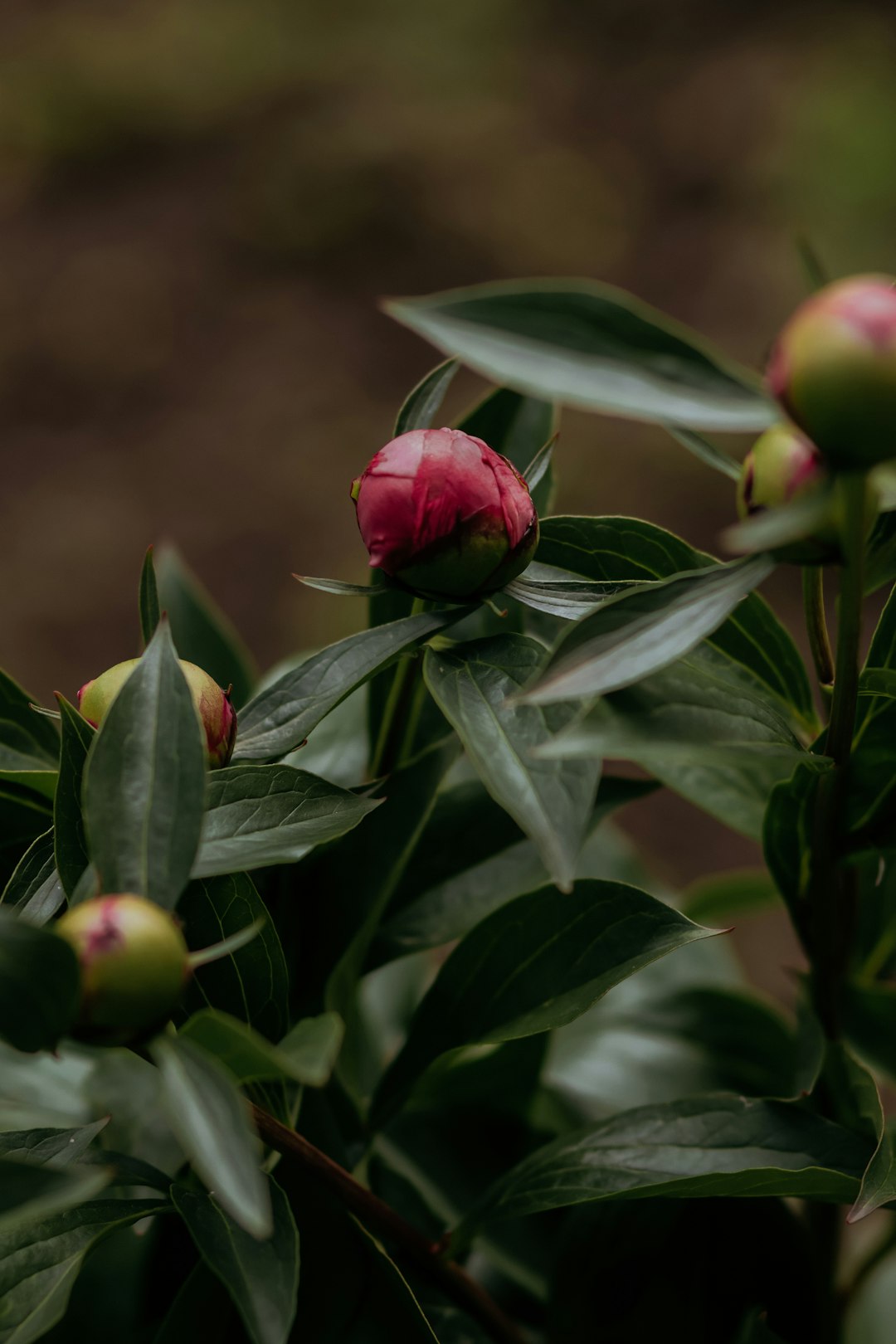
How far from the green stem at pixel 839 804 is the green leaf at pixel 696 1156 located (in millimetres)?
53

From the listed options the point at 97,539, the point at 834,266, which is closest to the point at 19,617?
the point at 97,539

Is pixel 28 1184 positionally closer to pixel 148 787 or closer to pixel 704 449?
pixel 148 787

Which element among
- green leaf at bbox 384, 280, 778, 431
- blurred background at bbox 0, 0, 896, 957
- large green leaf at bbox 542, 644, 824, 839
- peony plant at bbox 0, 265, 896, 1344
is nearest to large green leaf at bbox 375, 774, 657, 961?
peony plant at bbox 0, 265, 896, 1344

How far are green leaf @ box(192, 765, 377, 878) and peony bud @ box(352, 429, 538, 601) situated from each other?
0.22ft

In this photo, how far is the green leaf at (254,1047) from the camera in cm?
26

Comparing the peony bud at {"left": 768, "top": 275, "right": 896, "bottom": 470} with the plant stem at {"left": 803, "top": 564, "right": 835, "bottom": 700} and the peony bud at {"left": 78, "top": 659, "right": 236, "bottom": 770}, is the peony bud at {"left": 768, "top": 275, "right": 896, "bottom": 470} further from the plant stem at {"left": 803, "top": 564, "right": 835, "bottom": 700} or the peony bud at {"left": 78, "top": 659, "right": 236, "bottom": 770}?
the peony bud at {"left": 78, "top": 659, "right": 236, "bottom": 770}

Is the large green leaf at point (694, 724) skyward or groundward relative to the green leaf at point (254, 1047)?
skyward

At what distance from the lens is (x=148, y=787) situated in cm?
29

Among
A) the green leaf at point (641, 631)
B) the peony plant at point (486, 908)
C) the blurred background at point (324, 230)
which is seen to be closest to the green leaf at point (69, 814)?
the peony plant at point (486, 908)

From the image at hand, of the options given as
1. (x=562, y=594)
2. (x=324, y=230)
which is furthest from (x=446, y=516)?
(x=324, y=230)

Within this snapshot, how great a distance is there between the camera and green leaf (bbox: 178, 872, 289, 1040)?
1.11 ft

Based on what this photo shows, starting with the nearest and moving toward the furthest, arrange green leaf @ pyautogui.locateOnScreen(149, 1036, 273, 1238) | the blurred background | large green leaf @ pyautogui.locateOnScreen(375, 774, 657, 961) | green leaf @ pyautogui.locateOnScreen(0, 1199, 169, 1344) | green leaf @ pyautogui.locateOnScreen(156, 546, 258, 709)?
green leaf @ pyautogui.locateOnScreen(149, 1036, 273, 1238)
green leaf @ pyautogui.locateOnScreen(0, 1199, 169, 1344)
large green leaf @ pyautogui.locateOnScreen(375, 774, 657, 961)
green leaf @ pyautogui.locateOnScreen(156, 546, 258, 709)
the blurred background

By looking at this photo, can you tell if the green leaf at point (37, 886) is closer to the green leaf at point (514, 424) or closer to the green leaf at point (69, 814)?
the green leaf at point (69, 814)

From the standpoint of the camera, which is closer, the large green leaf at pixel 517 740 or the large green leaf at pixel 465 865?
the large green leaf at pixel 517 740
